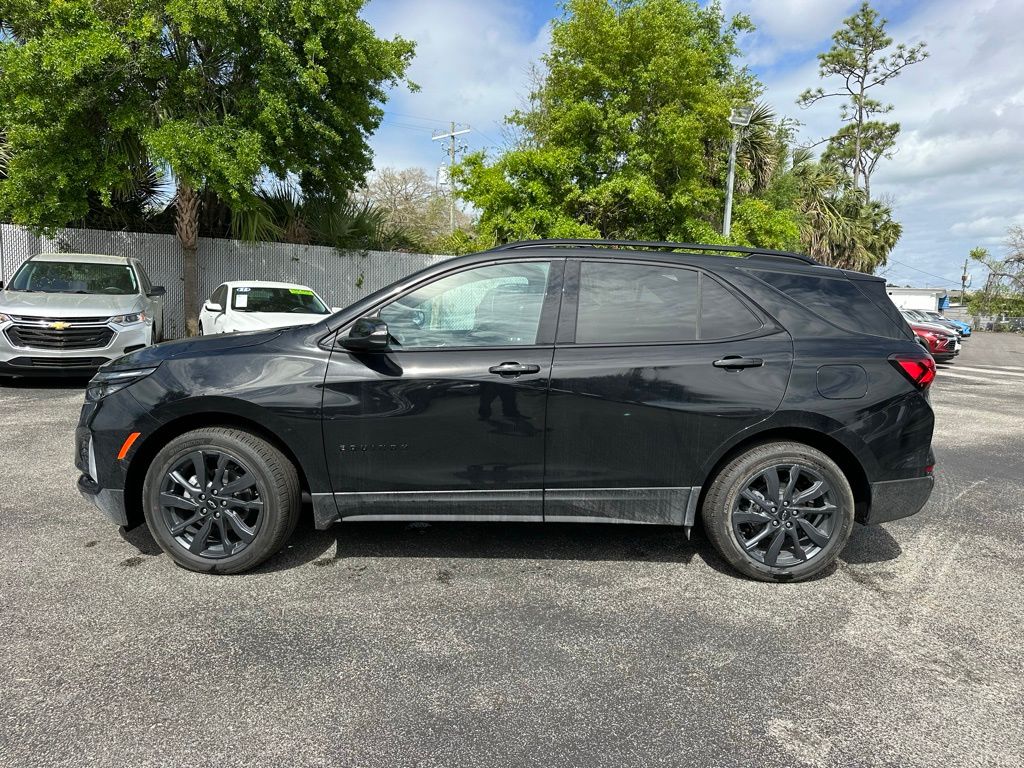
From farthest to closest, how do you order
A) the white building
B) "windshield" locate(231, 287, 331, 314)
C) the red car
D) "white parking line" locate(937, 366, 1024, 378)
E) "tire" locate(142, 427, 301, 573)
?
1. the white building
2. the red car
3. "white parking line" locate(937, 366, 1024, 378)
4. "windshield" locate(231, 287, 331, 314)
5. "tire" locate(142, 427, 301, 573)

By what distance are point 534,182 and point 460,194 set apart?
188 cm

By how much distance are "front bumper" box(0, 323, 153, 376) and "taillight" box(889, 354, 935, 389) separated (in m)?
8.66

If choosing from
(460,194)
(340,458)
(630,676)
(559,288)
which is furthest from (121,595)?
(460,194)

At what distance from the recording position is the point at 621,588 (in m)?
3.32

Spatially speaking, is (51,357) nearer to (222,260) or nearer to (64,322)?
(64,322)

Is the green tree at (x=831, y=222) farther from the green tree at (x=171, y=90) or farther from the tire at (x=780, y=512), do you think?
the tire at (x=780, y=512)

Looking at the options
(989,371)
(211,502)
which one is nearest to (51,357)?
(211,502)

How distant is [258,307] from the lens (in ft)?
35.6

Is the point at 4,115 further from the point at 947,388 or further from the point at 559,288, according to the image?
the point at 947,388

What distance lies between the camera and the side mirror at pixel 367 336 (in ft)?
10.2

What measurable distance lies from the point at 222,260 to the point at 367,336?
15.7m

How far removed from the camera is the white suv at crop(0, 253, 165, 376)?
316 inches

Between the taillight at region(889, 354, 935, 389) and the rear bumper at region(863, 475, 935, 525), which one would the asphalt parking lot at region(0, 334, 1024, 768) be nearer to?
the rear bumper at region(863, 475, 935, 525)

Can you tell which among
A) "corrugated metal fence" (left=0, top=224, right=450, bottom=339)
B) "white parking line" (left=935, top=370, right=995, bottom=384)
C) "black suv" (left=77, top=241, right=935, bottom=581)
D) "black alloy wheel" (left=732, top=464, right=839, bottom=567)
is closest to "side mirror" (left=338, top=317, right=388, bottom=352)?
"black suv" (left=77, top=241, right=935, bottom=581)
